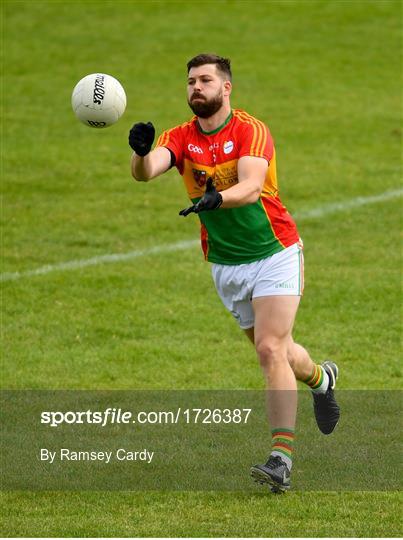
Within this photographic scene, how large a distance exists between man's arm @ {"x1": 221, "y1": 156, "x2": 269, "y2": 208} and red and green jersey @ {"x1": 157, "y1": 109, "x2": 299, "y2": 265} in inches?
5.6

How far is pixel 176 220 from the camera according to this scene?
53.2 feet

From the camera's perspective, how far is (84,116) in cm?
909

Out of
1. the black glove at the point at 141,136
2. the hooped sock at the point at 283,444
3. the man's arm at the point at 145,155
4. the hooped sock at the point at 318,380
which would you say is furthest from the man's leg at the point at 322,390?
the black glove at the point at 141,136

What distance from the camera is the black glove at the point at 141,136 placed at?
27.3 feet

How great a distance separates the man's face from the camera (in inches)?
343

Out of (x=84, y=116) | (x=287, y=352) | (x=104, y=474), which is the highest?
(x=84, y=116)

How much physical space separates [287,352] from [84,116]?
7.23ft

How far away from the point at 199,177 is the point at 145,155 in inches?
19.9

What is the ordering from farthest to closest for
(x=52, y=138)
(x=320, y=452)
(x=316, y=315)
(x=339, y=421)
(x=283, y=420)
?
(x=52, y=138)
(x=316, y=315)
(x=339, y=421)
(x=320, y=452)
(x=283, y=420)

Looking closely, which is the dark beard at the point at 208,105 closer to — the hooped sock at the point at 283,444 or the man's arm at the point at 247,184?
the man's arm at the point at 247,184

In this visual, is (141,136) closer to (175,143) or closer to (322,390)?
(175,143)

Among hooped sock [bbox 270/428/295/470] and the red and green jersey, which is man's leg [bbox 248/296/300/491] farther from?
the red and green jersey

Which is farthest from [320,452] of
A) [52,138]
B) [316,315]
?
[52,138]

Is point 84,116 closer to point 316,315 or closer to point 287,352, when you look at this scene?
point 287,352
